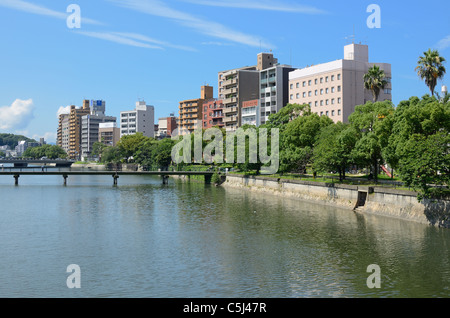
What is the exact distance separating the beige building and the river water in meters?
53.2

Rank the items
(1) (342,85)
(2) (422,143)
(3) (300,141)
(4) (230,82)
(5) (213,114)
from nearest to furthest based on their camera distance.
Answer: (2) (422,143), (3) (300,141), (1) (342,85), (4) (230,82), (5) (213,114)

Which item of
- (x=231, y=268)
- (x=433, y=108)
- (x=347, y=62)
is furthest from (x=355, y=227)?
(x=347, y=62)

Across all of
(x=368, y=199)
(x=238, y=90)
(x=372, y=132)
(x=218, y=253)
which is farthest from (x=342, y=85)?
(x=218, y=253)

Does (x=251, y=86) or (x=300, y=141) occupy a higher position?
(x=251, y=86)

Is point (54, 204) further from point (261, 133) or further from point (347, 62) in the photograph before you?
point (347, 62)

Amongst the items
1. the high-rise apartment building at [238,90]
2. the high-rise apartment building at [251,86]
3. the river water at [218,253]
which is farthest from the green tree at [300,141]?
the high-rise apartment building at [238,90]

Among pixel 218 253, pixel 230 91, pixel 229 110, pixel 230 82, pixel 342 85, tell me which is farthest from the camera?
pixel 229 110

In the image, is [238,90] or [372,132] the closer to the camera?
[372,132]

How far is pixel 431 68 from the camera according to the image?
72.1 metres

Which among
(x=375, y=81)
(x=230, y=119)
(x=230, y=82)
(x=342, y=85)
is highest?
(x=230, y=82)

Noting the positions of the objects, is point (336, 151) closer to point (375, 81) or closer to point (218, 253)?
point (375, 81)

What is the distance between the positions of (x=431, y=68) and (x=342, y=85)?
136 feet

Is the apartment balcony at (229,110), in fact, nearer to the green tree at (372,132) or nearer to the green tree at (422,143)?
the green tree at (372,132)

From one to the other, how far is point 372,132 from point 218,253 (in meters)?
36.4
